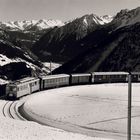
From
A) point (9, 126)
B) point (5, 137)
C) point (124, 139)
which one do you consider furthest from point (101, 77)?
point (5, 137)

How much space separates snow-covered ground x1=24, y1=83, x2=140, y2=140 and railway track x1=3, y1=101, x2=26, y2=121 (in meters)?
1.96

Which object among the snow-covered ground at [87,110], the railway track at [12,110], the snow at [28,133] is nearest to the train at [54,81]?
the snow-covered ground at [87,110]

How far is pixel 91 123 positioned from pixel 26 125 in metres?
15.4

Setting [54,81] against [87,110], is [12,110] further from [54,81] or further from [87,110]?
[54,81]

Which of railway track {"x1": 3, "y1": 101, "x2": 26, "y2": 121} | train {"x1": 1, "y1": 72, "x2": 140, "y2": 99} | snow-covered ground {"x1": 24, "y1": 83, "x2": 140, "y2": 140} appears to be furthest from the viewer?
train {"x1": 1, "y1": 72, "x2": 140, "y2": 99}

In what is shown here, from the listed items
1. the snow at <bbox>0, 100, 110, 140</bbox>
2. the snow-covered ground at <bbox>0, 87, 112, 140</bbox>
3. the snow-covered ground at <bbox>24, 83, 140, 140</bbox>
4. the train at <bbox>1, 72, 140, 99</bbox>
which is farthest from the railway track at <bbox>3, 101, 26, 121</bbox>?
the snow at <bbox>0, 100, 110, 140</bbox>

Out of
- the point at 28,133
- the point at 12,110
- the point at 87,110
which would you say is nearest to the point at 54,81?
the point at 87,110

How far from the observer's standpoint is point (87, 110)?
2611 inches

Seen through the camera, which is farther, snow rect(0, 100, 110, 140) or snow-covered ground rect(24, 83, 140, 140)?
snow-covered ground rect(24, 83, 140, 140)

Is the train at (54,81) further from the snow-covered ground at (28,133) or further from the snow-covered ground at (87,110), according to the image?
the snow-covered ground at (28,133)

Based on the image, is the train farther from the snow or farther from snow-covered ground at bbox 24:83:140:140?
the snow

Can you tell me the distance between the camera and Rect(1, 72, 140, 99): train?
73.9 metres

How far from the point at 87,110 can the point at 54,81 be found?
27889mm

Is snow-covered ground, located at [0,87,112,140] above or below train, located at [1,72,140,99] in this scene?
below
